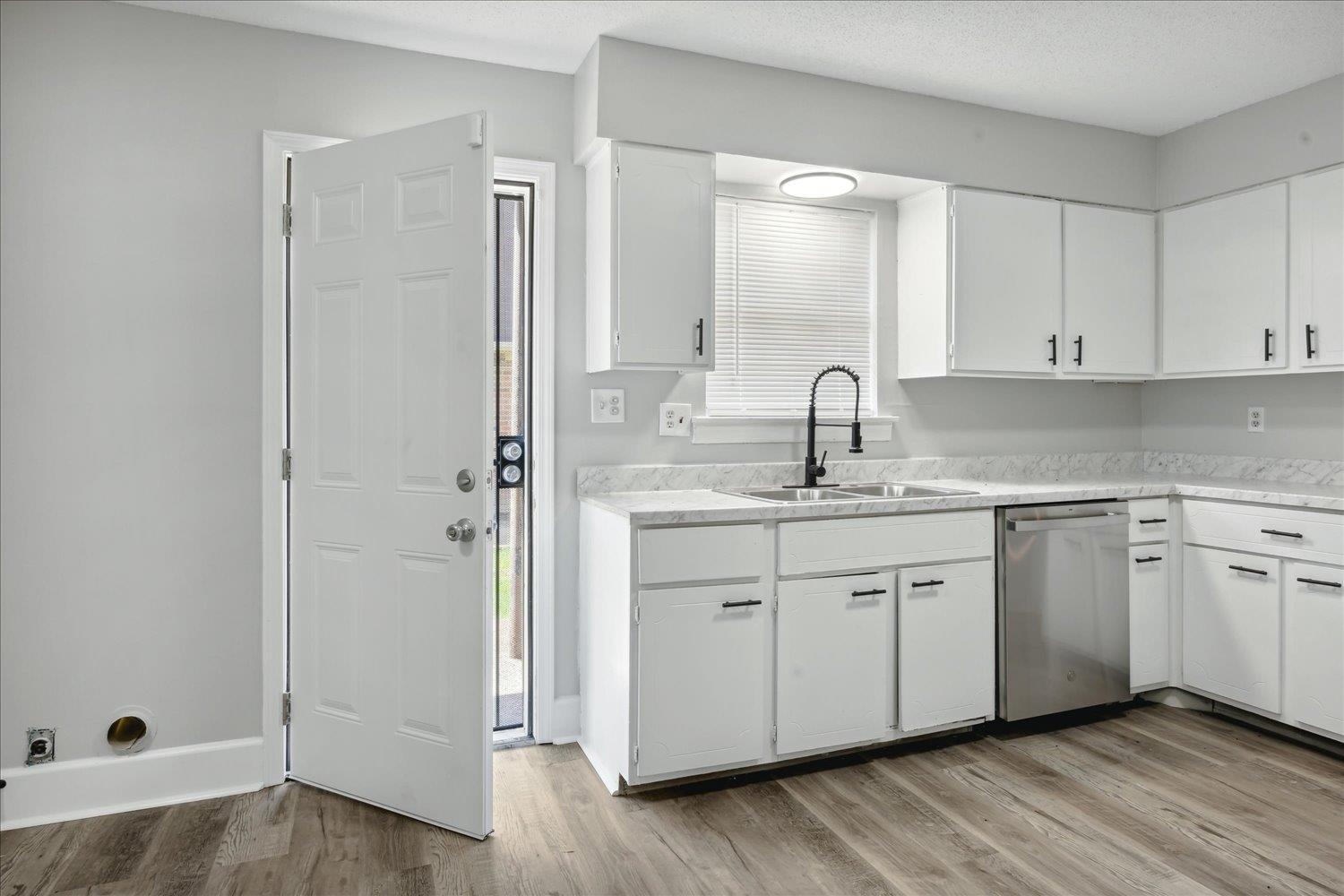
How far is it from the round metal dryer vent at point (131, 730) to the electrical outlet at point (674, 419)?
1.96 meters

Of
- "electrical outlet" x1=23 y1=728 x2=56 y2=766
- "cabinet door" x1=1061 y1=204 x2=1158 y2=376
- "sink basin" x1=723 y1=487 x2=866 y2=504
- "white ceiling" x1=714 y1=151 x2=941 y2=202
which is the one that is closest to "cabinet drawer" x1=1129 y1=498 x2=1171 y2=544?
"cabinet door" x1=1061 y1=204 x2=1158 y2=376

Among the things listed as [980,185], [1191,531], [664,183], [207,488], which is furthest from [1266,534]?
[207,488]

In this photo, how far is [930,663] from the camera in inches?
109

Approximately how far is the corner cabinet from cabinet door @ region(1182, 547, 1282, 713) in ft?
7.17

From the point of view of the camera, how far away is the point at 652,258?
2746 mm

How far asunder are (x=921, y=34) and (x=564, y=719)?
2.75 m

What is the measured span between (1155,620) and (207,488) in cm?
362

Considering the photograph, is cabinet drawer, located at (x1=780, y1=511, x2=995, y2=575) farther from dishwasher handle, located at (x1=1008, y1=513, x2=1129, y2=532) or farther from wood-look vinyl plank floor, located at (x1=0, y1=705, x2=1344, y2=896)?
wood-look vinyl plank floor, located at (x1=0, y1=705, x2=1344, y2=896)

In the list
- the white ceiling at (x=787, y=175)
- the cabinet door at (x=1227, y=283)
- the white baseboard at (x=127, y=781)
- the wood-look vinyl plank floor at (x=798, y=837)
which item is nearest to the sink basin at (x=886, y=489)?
the wood-look vinyl plank floor at (x=798, y=837)

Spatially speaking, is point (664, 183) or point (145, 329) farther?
point (664, 183)

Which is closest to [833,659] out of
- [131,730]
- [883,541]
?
[883,541]

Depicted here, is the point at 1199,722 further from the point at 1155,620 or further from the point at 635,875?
the point at 635,875

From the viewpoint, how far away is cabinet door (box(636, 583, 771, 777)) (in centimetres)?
240

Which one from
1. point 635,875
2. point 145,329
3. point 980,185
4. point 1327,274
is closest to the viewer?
point 635,875
